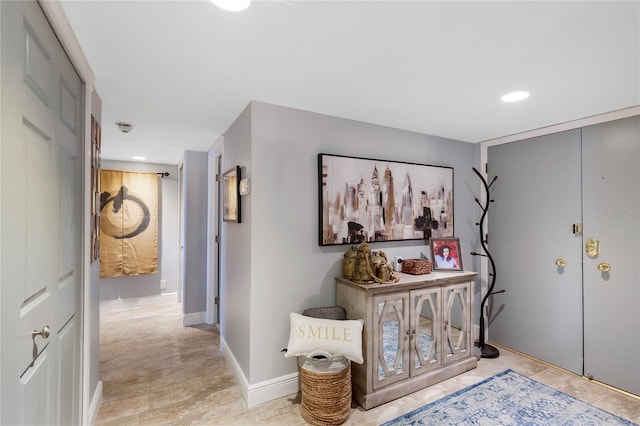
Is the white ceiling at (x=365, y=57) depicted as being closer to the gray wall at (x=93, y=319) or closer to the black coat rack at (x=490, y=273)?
the gray wall at (x=93, y=319)

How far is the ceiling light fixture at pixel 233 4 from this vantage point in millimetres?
1188

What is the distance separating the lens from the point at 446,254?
9.59 feet

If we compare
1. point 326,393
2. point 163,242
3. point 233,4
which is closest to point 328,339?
point 326,393

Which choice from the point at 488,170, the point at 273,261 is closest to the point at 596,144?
the point at 488,170

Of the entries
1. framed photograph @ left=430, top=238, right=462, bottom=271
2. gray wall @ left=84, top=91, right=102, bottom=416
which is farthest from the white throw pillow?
gray wall @ left=84, top=91, right=102, bottom=416

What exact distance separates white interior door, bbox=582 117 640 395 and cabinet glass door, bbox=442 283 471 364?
0.98 metres

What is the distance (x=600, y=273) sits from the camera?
253 centimetres

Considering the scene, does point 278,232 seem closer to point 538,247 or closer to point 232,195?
point 232,195

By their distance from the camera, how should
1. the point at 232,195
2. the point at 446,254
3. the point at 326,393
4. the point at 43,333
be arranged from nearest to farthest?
the point at 43,333 → the point at 326,393 → the point at 232,195 → the point at 446,254

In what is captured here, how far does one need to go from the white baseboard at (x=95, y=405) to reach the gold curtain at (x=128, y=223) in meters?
2.66

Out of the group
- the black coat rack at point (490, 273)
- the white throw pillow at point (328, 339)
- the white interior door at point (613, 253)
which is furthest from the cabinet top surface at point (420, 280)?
the white interior door at point (613, 253)

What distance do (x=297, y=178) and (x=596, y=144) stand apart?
2.57 meters

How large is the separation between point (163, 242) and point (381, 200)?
3902 millimetres

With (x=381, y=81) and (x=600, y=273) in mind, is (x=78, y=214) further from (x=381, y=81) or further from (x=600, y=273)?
(x=600, y=273)
